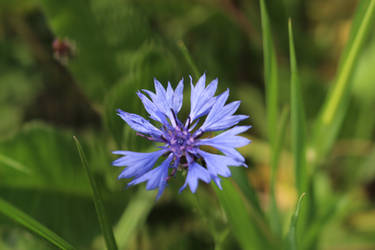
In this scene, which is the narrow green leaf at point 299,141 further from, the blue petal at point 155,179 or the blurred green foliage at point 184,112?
the blue petal at point 155,179

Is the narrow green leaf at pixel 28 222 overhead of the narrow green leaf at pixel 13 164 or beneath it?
beneath

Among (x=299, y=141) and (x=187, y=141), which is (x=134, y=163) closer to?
(x=187, y=141)

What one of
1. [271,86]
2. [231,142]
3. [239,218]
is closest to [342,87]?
[271,86]

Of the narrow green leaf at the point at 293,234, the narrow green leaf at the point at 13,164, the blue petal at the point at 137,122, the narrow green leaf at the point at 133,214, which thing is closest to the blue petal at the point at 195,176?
the blue petal at the point at 137,122

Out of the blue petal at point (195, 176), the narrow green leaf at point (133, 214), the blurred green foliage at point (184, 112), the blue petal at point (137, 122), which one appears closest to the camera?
the blue petal at point (195, 176)

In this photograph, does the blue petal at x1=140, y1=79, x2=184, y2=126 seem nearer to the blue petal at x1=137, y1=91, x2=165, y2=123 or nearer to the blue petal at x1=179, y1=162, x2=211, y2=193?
the blue petal at x1=137, y1=91, x2=165, y2=123

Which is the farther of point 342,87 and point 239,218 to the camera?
point 342,87
